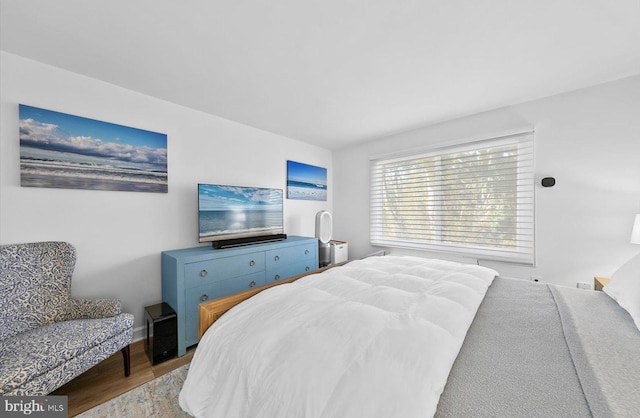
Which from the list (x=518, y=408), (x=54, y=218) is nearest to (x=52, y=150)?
(x=54, y=218)

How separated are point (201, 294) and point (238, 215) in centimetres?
93

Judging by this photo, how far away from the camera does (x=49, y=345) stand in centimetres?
136

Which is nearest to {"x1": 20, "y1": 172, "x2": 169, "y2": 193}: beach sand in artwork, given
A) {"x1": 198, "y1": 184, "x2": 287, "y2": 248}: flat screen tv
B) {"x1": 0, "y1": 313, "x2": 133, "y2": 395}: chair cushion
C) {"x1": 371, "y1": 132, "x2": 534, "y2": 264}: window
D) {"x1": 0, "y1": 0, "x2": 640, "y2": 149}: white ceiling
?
{"x1": 198, "y1": 184, "x2": 287, "y2": 248}: flat screen tv

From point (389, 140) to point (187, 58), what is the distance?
8.73ft

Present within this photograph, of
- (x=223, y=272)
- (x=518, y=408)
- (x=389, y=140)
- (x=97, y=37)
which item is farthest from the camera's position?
(x=389, y=140)

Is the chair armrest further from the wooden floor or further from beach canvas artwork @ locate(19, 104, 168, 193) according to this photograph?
beach canvas artwork @ locate(19, 104, 168, 193)

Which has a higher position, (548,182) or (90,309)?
(548,182)

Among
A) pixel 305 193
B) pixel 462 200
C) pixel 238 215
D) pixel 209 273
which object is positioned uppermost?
pixel 305 193

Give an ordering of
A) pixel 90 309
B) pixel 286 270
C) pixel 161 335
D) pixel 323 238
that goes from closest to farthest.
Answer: pixel 90 309 → pixel 161 335 → pixel 286 270 → pixel 323 238

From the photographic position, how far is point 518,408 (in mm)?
626

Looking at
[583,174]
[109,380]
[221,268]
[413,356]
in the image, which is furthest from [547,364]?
[109,380]

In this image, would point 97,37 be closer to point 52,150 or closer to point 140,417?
point 52,150

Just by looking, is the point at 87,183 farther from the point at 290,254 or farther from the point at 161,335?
the point at 290,254

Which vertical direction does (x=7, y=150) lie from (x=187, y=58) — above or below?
below
